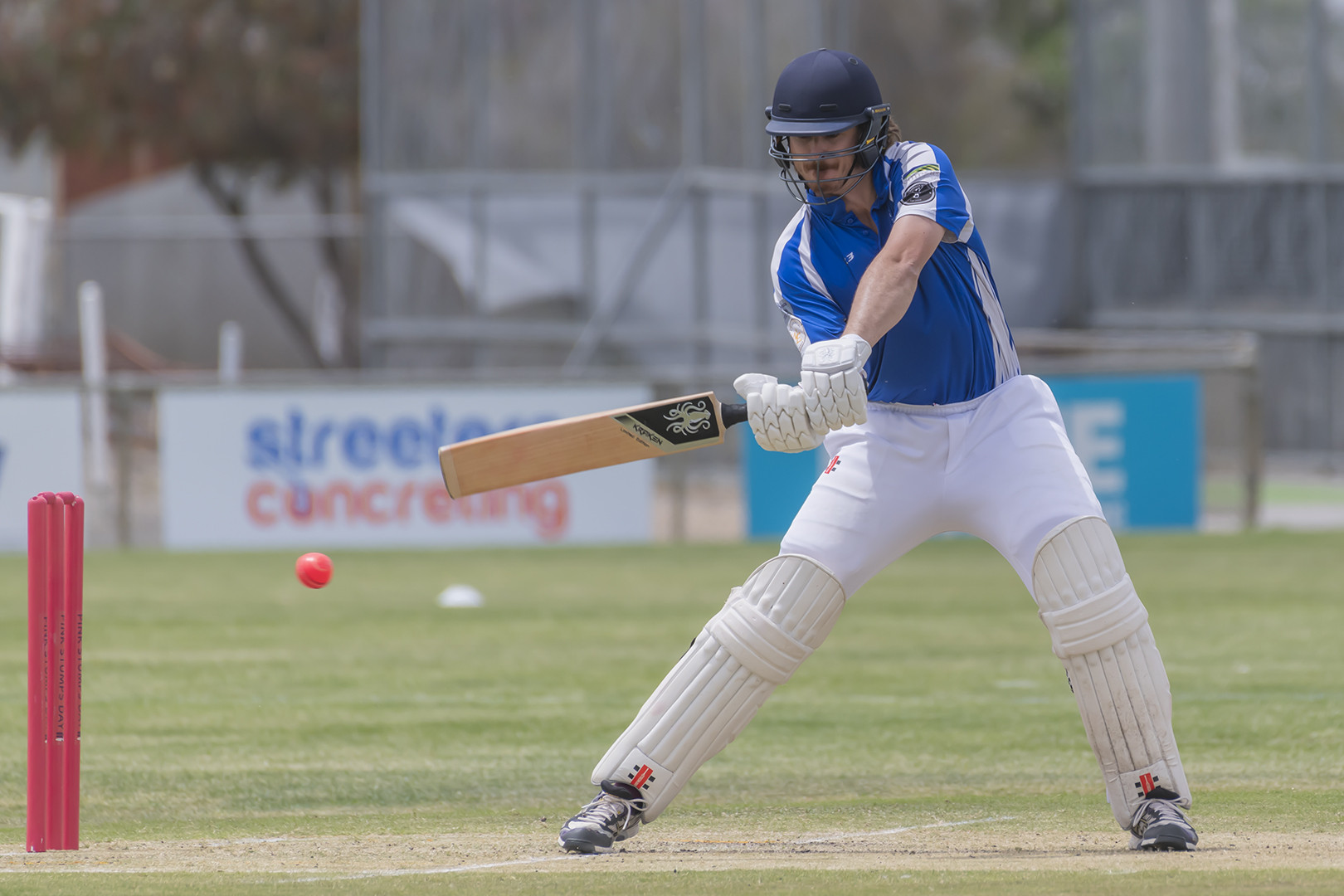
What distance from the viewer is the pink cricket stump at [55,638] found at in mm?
5445

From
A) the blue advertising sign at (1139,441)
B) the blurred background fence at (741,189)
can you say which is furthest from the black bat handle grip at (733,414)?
the blurred background fence at (741,189)

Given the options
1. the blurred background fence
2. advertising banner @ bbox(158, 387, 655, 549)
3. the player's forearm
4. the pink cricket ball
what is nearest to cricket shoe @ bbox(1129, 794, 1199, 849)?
the player's forearm

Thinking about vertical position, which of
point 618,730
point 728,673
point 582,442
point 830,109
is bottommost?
point 618,730

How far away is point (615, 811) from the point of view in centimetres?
556

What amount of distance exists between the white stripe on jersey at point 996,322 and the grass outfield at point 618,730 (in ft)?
4.36

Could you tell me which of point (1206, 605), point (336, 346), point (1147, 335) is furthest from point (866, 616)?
point (336, 346)

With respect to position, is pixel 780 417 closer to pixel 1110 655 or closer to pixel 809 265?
pixel 809 265

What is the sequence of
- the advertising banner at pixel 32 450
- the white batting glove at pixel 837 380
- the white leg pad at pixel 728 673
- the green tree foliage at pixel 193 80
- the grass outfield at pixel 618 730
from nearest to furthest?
the white batting glove at pixel 837 380, the grass outfield at pixel 618 730, the white leg pad at pixel 728 673, the advertising banner at pixel 32 450, the green tree foliage at pixel 193 80

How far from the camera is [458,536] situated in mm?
15156

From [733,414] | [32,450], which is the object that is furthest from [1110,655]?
[32,450]

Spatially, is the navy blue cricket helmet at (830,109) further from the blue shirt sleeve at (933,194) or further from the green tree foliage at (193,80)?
the green tree foliage at (193,80)

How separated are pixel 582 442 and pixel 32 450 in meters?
10.5

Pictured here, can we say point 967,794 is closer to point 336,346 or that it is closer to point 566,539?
point 566,539

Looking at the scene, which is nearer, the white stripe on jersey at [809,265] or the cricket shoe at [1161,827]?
the cricket shoe at [1161,827]
